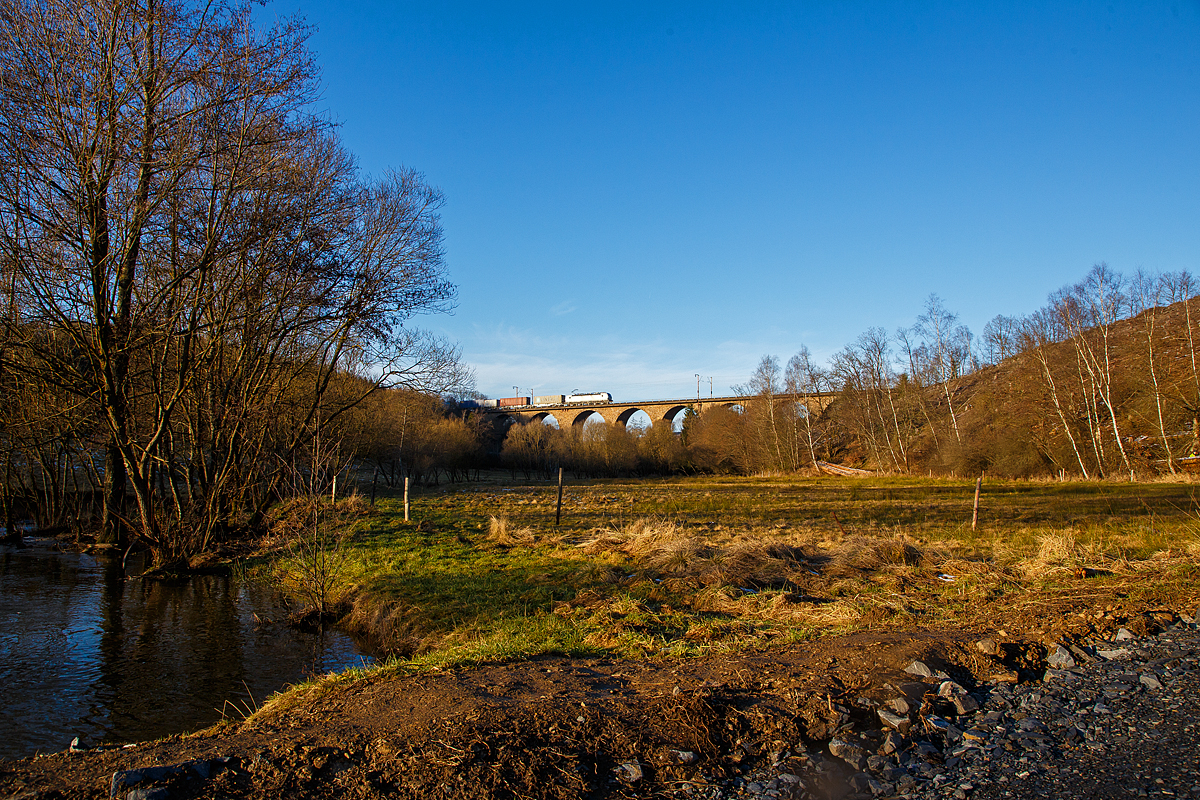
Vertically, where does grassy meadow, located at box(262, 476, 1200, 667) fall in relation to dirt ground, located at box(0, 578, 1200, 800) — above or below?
below

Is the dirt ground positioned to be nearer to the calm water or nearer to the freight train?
the calm water

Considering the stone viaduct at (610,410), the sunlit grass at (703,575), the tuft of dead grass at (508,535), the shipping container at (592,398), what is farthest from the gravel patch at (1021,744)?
the shipping container at (592,398)

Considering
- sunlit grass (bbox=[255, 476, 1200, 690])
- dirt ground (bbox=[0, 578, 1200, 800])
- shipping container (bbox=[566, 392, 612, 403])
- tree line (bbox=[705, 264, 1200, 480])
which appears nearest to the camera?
dirt ground (bbox=[0, 578, 1200, 800])

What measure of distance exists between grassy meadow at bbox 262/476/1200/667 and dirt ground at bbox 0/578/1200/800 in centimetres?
74

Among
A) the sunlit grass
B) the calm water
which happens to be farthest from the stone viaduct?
the calm water

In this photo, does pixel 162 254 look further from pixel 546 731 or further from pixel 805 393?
pixel 805 393

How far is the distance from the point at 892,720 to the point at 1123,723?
1351mm

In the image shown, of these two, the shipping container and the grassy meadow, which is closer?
the grassy meadow

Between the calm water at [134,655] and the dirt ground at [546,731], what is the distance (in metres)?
1.90

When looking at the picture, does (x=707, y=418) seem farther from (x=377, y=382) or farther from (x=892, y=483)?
(x=377, y=382)

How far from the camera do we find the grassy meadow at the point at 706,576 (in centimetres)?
623

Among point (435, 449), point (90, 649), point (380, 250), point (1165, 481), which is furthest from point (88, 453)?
point (1165, 481)

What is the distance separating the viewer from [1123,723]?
3764 millimetres

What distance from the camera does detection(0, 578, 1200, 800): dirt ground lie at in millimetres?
3016
